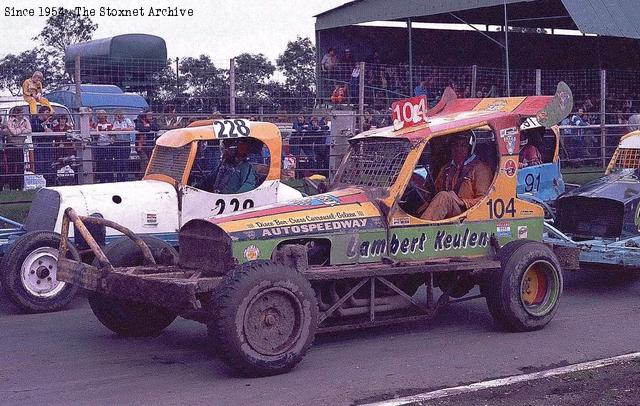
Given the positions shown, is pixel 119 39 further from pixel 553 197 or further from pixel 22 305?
pixel 22 305

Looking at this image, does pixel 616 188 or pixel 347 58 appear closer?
pixel 616 188

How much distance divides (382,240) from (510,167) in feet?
4.97

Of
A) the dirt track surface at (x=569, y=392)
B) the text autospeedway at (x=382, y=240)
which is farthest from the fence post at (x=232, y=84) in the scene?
the dirt track surface at (x=569, y=392)

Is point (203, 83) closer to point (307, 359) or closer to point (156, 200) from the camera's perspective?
point (156, 200)

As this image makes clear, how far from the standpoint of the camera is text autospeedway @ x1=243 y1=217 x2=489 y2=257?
7.34 m

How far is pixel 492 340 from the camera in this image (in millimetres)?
8109

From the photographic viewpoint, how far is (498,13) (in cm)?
2803

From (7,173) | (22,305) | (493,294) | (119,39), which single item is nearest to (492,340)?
(493,294)

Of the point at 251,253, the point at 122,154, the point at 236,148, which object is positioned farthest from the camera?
the point at 122,154

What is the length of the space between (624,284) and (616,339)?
2.90 meters

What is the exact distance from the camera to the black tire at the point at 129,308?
8.01 metres

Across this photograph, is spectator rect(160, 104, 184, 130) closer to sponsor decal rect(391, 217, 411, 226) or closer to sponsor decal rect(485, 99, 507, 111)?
sponsor decal rect(485, 99, 507, 111)

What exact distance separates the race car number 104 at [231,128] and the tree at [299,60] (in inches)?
400

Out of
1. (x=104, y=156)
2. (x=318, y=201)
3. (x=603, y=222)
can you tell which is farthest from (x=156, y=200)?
(x=104, y=156)
